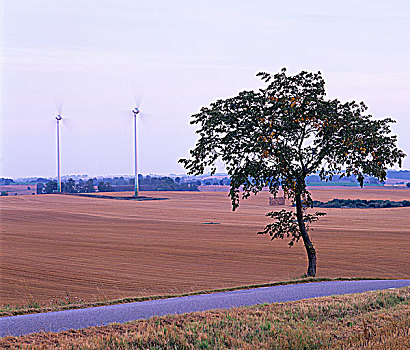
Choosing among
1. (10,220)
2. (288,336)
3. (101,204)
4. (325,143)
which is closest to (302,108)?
(325,143)

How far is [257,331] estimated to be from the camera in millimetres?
9734

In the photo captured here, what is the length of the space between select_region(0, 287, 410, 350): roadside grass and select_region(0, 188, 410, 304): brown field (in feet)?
25.1

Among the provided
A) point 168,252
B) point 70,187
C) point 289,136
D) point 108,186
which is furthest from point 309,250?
point 70,187

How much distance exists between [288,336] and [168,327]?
77.0 inches

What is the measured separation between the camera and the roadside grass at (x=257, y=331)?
8992 millimetres

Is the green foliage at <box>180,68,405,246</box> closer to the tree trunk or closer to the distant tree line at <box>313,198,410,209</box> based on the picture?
the tree trunk

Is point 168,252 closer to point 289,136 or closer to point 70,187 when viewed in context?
point 289,136

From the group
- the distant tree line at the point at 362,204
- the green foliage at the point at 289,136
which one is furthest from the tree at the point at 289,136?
the distant tree line at the point at 362,204

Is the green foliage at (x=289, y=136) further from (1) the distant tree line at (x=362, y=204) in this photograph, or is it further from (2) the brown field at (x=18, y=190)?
(2) the brown field at (x=18, y=190)

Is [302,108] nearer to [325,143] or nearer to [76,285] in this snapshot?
[325,143]

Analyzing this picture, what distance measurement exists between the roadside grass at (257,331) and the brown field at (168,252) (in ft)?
25.1

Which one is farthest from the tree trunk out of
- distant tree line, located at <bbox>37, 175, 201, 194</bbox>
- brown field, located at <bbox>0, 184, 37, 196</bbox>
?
brown field, located at <bbox>0, 184, 37, 196</bbox>

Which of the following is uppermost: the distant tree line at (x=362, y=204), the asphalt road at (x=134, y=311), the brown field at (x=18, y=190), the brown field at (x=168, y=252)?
the brown field at (x=18, y=190)

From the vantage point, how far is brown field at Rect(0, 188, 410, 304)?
2297 centimetres
